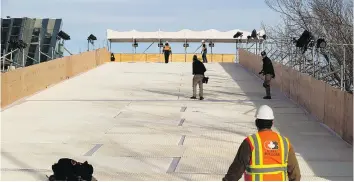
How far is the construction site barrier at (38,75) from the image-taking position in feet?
61.5

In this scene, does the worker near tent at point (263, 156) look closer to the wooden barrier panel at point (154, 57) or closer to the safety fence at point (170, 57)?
the wooden barrier panel at point (154, 57)

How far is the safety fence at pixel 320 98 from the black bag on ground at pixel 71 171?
6739mm

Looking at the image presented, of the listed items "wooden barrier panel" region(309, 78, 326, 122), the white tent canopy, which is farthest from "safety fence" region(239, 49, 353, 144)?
the white tent canopy

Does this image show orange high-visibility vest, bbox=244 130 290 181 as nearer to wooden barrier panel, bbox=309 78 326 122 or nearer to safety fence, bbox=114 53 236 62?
wooden barrier panel, bbox=309 78 326 122

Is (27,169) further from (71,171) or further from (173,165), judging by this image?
(71,171)

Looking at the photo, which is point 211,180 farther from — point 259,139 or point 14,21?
point 14,21

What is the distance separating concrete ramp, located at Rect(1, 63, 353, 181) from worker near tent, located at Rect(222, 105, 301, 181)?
3.78 m

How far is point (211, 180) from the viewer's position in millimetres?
9477

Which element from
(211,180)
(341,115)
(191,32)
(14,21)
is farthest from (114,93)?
(14,21)

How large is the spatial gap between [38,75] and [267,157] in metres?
17.9

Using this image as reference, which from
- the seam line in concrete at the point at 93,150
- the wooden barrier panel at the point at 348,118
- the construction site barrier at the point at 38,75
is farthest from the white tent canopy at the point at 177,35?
the seam line in concrete at the point at 93,150

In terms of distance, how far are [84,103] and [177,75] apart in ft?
38.3

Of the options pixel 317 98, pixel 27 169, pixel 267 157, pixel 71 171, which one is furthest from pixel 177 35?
pixel 267 157

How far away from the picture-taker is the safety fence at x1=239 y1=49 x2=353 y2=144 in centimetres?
1304
